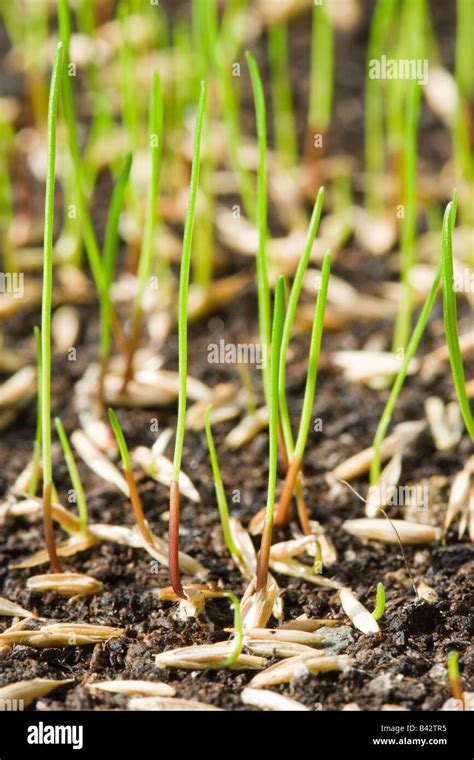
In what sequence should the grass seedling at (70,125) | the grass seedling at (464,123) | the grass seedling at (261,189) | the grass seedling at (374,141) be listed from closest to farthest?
1. the grass seedling at (261,189)
2. the grass seedling at (70,125)
3. the grass seedling at (464,123)
4. the grass seedling at (374,141)

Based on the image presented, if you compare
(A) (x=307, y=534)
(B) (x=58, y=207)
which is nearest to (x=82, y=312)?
(B) (x=58, y=207)

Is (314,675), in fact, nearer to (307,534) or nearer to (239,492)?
(307,534)

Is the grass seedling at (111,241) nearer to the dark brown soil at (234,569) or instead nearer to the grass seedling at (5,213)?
the dark brown soil at (234,569)

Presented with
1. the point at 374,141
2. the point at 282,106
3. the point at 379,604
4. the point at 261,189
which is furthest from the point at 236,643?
the point at 282,106

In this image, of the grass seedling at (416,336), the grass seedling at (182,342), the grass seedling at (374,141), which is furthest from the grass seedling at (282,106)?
the grass seedling at (182,342)

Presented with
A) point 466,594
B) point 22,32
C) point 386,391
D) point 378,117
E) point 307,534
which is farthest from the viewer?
point 22,32

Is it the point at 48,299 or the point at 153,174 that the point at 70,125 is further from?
the point at 48,299

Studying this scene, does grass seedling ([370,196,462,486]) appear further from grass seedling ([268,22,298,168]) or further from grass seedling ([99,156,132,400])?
grass seedling ([268,22,298,168])

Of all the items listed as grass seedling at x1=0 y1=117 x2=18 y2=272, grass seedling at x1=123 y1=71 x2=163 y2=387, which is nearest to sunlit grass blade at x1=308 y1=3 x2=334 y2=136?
grass seedling at x1=0 y1=117 x2=18 y2=272
